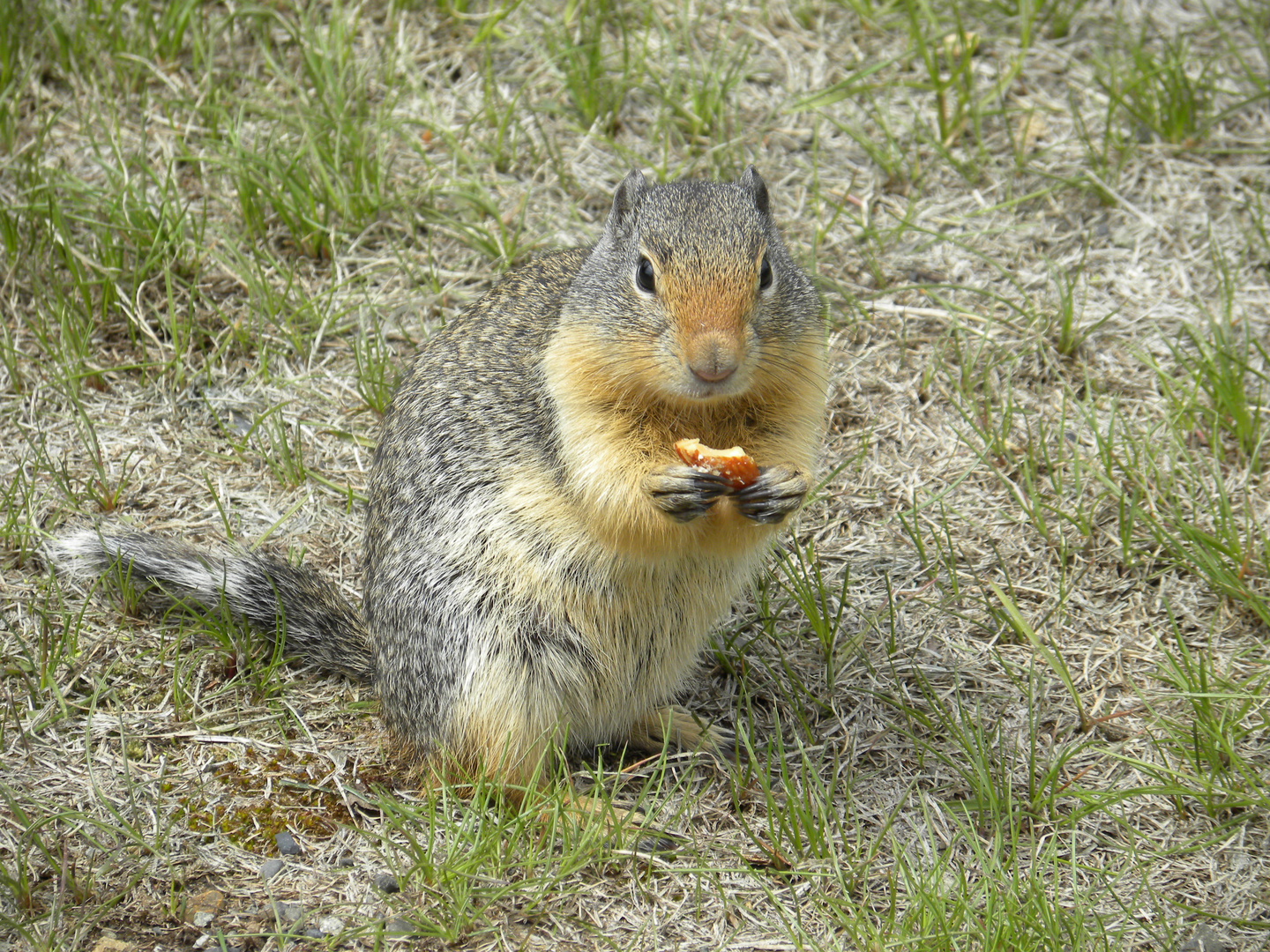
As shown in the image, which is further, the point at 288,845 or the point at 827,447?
the point at 827,447

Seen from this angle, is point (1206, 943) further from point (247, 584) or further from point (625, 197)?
point (247, 584)

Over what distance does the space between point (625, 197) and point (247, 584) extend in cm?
177

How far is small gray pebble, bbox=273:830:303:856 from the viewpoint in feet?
11.8

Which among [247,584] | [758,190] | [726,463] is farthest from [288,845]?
[758,190]

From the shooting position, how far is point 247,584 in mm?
4082

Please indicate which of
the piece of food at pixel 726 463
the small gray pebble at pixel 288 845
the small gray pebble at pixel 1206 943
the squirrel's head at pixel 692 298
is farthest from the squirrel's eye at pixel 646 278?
the small gray pebble at pixel 1206 943

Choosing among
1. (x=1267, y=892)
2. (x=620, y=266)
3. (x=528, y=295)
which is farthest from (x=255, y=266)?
(x=1267, y=892)

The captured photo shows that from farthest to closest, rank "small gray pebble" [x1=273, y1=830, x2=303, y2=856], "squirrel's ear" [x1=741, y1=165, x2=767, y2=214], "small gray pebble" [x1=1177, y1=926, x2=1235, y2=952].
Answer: "squirrel's ear" [x1=741, y1=165, x2=767, y2=214] → "small gray pebble" [x1=273, y1=830, x2=303, y2=856] → "small gray pebble" [x1=1177, y1=926, x2=1235, y2=952]

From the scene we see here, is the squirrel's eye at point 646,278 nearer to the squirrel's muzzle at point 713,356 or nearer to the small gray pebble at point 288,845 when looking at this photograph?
the squirrel's muzzle at point 713,356

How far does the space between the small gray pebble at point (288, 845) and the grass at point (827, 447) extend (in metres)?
0.06

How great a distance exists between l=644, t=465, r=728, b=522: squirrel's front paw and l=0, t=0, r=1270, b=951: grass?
0.83 m

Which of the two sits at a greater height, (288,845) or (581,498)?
(581,498)

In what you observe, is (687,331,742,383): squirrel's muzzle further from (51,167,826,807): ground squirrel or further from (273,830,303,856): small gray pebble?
(273,830,303,856): small gray pebble

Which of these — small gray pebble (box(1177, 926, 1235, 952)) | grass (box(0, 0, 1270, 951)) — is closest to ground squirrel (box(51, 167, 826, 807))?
grass (box(0, 0, 1270, 951))
